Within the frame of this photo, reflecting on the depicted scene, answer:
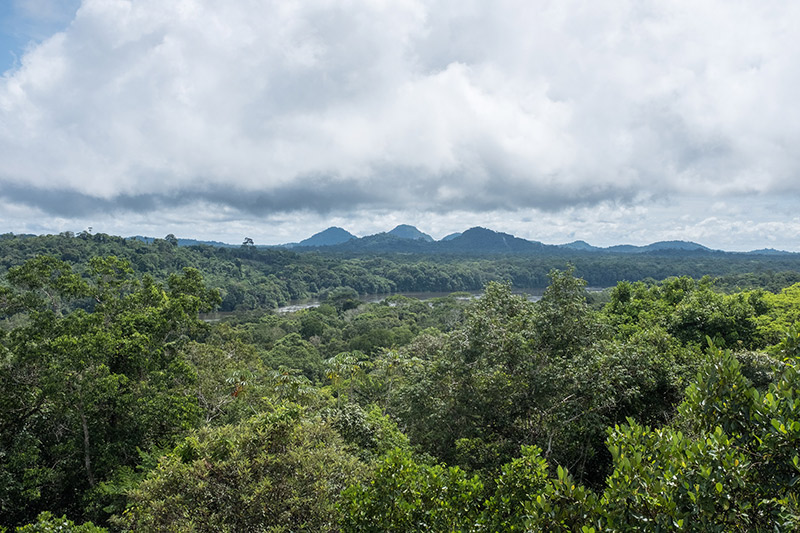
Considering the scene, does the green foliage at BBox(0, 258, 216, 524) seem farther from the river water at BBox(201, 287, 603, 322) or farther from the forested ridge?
the river water at BBox(201, 287, 603, 322)

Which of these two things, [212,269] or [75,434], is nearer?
[75,434]

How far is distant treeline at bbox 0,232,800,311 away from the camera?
84.1 meters

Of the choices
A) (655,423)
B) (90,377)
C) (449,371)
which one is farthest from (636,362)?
(90,377)

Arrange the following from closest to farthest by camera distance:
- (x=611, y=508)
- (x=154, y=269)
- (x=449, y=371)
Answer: (x=611, y=508), (x=449, y=371), (x=154, y=269)

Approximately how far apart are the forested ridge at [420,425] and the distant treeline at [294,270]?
6033cm

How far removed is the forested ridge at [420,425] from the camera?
11.2ft

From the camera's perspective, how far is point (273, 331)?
51625mm

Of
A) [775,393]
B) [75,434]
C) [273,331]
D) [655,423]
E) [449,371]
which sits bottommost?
[273,331]

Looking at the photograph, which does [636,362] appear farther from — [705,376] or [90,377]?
[90,377]

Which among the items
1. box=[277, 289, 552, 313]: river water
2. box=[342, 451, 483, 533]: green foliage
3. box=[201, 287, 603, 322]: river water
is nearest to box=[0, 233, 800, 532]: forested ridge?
box=[342, 451, 483, 533]: green foliage

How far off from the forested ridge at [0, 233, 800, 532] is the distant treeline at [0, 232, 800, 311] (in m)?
60.3

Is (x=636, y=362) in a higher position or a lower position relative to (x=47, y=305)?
lower

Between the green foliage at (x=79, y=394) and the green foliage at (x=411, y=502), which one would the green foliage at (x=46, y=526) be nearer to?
the green foliage at (x=411, y=502)

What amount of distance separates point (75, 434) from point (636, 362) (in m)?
14.9
